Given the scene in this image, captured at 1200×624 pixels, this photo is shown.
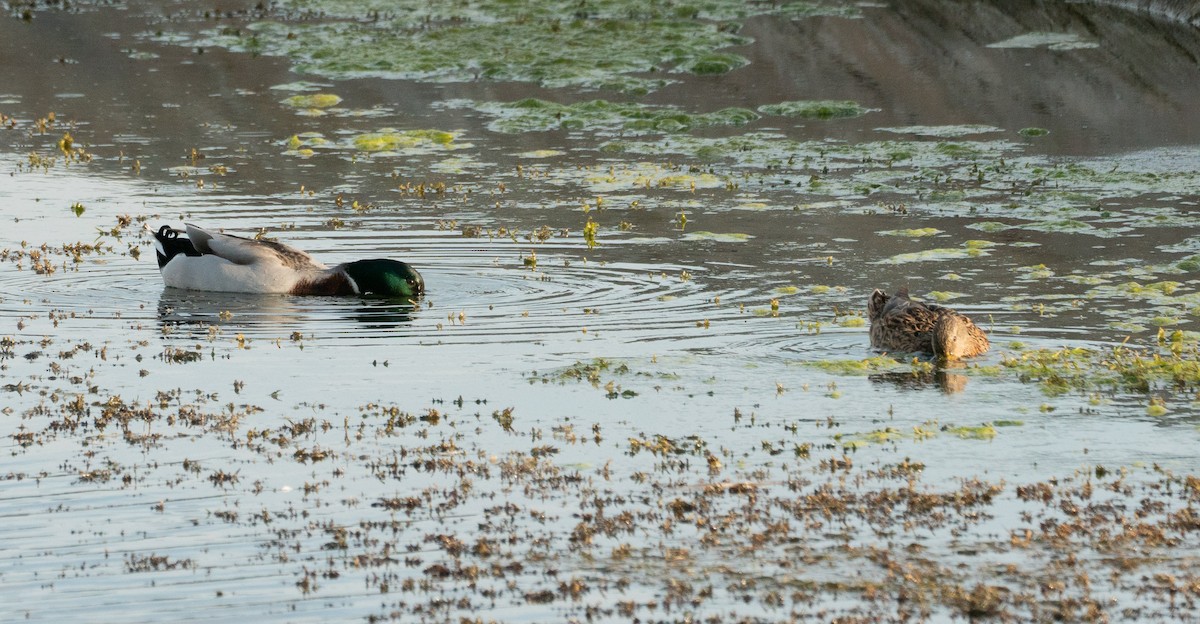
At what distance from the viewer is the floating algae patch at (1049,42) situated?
95.1ft

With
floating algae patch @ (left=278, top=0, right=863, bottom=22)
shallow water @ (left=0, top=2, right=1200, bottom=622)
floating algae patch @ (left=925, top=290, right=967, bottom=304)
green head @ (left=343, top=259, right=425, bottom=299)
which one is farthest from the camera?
floating algae patch @ (left=278, top=0, right=863, bottom=22)

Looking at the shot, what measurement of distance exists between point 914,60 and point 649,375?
59.5 feet

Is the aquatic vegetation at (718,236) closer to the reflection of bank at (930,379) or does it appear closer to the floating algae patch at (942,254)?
the floating algae patch at (942,254)

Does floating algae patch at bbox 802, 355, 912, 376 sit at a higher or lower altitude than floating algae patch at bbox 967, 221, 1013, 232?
lower

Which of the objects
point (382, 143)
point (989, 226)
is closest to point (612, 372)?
point (989, 226)

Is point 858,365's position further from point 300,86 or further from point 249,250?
point 300,86

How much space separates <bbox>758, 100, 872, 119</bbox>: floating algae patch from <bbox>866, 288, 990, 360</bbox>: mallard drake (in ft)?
38.8

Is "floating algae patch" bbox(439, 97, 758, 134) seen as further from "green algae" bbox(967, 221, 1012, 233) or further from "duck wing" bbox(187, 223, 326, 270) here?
"duck wing" bbox(187, 223, 326, 270)

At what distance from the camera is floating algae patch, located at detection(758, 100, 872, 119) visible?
941 inches

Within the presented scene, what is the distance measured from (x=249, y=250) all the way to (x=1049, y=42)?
18320mm

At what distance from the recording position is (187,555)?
7.89 m

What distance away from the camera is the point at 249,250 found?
14875mm

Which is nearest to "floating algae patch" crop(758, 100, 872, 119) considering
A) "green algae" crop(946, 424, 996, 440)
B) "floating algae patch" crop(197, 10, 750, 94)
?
"floating algae patch" crop(197, 10, 750, 94)

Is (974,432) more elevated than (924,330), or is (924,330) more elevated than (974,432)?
(924,330)
